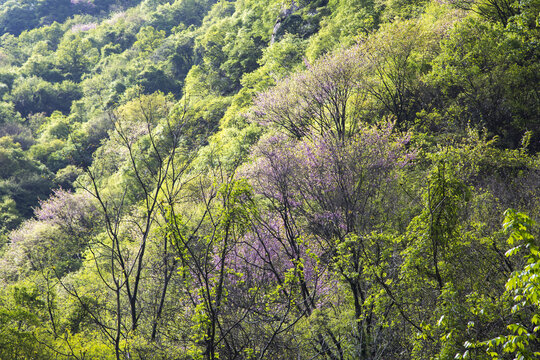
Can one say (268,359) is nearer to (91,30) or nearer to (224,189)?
(224,189)

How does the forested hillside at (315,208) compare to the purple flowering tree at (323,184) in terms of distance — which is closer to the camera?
the forested hillside at (315,208)

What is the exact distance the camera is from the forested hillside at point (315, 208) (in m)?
5.76

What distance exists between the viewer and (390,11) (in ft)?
105

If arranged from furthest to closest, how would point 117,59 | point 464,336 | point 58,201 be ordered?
point 117,59 < point 58,201 < point 464,336

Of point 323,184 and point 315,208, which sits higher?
point 323,184

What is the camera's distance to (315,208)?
1541 centimetres

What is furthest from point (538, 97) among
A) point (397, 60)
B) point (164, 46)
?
point (164, 46)

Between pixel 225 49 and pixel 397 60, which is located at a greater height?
pixel 225 49

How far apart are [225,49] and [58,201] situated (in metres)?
33.8

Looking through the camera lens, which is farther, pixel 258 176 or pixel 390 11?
pixel 390 11

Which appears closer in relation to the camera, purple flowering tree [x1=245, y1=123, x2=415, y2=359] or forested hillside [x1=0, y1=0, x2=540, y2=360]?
forested hillside [x1=0, y1=0, x2=540, y2=360]

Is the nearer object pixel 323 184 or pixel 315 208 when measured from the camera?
pixel 323 184

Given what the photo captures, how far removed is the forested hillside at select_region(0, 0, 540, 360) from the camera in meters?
5.76

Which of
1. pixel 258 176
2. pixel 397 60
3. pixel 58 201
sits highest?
pixel 58 201
